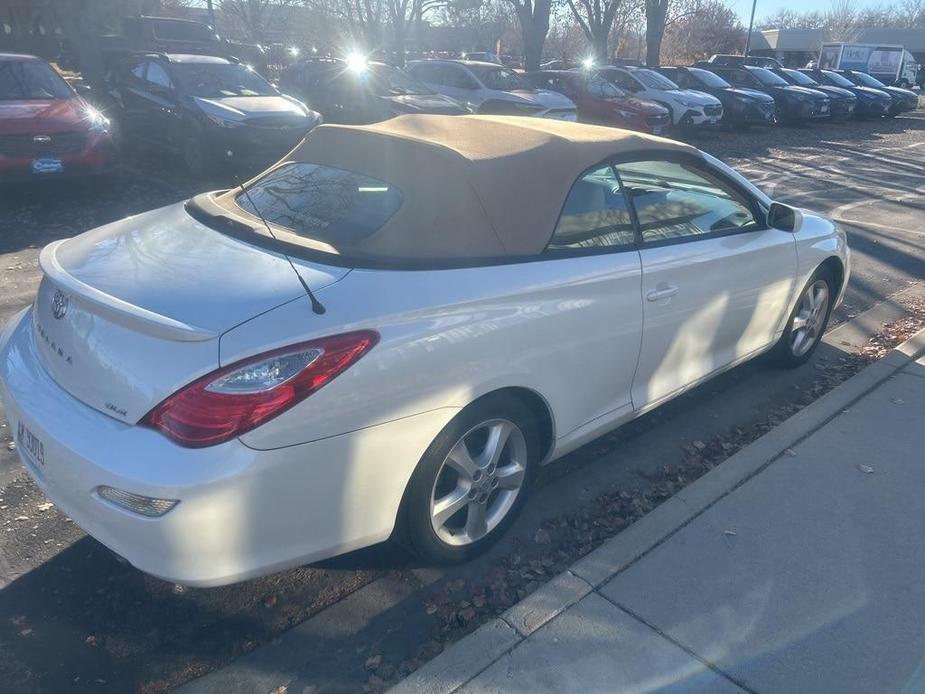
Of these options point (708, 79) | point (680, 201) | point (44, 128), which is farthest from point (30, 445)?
point (708, 79)

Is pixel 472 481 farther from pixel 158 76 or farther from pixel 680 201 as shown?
pixel 158 76

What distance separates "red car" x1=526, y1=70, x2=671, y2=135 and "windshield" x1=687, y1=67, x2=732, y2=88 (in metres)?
4.91

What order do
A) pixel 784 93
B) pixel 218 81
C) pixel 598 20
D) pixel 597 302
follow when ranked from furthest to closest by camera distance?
1. pixel 598 20
2. pixel 784 93
3. pixel 218 81
4. pixel 597 302

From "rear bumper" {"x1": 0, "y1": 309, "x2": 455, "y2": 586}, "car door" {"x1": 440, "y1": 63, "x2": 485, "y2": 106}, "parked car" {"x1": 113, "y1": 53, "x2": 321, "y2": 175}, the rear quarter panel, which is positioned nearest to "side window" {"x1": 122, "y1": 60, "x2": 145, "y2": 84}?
"parked car" {"x1": 113, "y1": 53, "x2": 321, "y2": 175}

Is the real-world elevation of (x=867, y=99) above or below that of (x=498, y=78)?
below

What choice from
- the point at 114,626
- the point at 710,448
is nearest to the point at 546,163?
the point at 710,448

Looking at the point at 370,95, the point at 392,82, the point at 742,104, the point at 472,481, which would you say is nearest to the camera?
the point at 472,481

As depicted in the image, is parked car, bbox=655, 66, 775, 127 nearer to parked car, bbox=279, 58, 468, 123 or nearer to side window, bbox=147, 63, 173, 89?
parked car, bbox=279, 58, 468, 123

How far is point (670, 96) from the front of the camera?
60.0 feet

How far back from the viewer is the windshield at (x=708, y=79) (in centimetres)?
2120

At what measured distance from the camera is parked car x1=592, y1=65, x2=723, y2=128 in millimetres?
17922

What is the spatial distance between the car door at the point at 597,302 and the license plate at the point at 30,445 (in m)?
1.85

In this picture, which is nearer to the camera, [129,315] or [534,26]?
[129,315]

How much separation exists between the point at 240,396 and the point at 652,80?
19.0 metres
